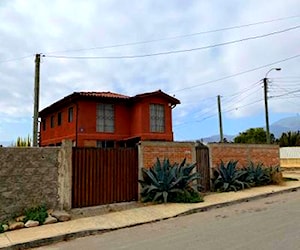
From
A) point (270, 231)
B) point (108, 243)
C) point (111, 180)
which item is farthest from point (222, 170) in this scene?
point (108, 243)

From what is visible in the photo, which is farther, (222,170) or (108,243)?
(222,170)

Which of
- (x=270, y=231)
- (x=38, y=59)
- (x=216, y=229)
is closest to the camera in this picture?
(x=270, y=231)

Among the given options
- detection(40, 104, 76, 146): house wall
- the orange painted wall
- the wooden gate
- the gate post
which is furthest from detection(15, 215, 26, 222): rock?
detection(40, 104, 76, 146): house wall

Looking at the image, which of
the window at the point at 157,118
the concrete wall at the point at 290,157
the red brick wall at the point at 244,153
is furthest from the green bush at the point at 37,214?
the concrete wall at the point at 290,157

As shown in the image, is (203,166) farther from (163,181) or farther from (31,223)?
(31,223)

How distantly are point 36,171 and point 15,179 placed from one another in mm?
624

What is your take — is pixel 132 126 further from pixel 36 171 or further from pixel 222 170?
pixel 36 171

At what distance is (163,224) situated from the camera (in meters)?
9.55

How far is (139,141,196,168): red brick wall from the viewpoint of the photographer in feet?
43.0

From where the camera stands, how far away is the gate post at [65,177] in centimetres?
1088

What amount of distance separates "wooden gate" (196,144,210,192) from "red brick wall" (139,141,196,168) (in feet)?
1.82

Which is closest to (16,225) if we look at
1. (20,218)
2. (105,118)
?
(20,218)

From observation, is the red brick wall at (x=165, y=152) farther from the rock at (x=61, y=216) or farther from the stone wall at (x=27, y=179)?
the rock at (x=61, y=216)

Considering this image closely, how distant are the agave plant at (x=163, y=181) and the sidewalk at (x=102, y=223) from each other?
2.06 ft
